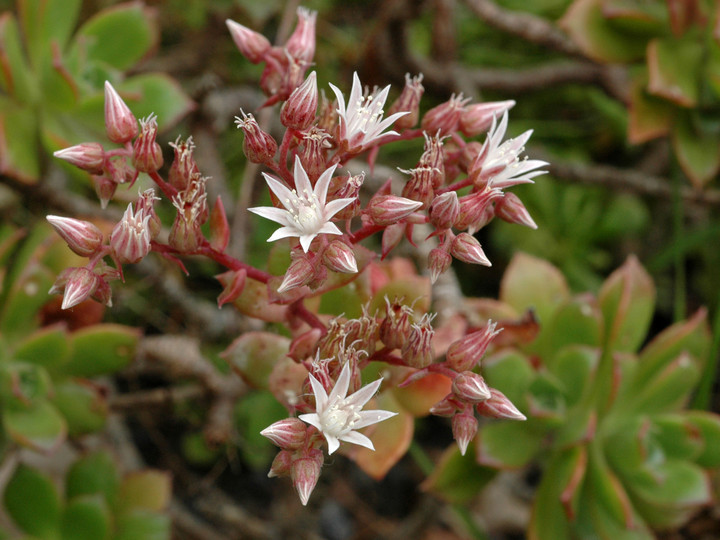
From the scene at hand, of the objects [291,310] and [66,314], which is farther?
[66,314]

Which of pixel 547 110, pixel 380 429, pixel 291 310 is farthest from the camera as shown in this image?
pixel 547 110

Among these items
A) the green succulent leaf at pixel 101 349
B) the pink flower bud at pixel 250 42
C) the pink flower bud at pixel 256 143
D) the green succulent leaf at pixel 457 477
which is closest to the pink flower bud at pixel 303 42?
the pink flower bud at pixel 250 42

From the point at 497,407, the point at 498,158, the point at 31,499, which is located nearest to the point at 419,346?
the point at 497,407

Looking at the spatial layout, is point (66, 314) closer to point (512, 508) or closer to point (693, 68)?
point (512, 508)

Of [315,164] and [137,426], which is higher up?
[315,164]

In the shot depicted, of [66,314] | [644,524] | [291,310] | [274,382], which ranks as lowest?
[644,524]

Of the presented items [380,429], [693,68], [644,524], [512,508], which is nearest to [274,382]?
[380,429]

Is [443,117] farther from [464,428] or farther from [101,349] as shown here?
[101,349]

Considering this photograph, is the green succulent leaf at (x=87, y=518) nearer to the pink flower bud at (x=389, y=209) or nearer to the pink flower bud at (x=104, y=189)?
the pink flower bud at (x=104, y=189)
